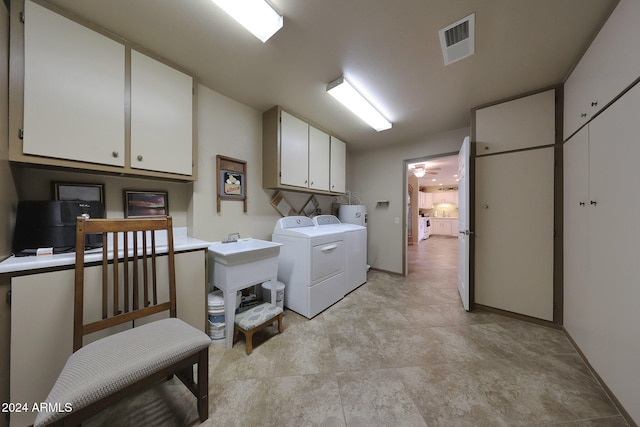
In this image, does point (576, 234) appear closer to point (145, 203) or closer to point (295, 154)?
point (295, 154)

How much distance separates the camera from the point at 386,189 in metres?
3.68

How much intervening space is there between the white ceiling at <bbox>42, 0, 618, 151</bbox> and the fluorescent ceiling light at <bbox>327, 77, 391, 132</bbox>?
0.07 meters

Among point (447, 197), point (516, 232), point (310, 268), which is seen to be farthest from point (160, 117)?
point (447, 197)

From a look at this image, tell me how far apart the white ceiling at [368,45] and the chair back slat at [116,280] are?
51.8 inches

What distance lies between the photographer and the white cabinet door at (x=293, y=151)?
238cm

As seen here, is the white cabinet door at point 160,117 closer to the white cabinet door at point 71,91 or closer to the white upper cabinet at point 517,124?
the white cabinet door at point 71,91

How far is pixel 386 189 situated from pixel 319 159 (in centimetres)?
151

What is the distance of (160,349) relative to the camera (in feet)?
3.07

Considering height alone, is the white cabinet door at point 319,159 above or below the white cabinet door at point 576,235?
above

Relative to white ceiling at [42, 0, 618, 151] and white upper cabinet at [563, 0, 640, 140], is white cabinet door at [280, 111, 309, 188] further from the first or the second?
white upper cabinet at [563, 0, 640, 140]

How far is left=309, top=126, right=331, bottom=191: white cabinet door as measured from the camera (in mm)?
2762

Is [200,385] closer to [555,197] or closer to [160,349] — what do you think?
[160,349]

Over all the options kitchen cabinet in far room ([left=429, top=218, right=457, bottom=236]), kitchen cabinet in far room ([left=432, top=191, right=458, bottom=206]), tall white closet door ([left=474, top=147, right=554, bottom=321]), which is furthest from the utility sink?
kitchen cabinet in far room ([left=432, top=191, right=458, bottom=206])

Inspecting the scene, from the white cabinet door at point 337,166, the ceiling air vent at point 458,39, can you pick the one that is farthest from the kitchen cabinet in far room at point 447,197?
the ceiling air vent at point 458,39
